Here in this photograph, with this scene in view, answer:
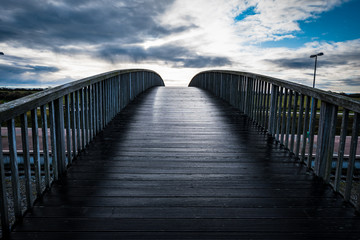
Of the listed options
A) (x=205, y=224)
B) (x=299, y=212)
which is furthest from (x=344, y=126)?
(x=205, y=224)

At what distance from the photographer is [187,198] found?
2.62 m

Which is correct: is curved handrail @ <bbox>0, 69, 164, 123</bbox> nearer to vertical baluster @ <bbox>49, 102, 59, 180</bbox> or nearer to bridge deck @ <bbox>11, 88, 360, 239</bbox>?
vertical baluster @ <bbox>49, 102, 59, 180</bbox>

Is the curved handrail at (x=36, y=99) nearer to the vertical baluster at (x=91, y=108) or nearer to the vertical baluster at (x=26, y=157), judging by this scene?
the vertical baluster at (x=26, y=157)

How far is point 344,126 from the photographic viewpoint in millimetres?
2748

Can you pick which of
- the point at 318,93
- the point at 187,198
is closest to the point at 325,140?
the point at 318,93

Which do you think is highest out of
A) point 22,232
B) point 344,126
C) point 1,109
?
point 1,109

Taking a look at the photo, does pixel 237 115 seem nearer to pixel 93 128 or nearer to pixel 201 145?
pixel 201 145

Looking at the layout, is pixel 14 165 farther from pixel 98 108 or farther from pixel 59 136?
pixel 98 108

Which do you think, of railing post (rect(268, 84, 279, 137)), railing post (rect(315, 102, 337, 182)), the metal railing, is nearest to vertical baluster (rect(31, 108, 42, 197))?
the metal railing

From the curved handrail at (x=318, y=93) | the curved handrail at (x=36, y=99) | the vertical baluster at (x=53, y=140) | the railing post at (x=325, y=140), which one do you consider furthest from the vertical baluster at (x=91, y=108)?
the railing post at (x=325, y=140)

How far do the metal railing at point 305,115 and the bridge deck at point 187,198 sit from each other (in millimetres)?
221

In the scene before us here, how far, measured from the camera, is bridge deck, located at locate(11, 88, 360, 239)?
2113 millimetres

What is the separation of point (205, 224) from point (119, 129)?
3.57 m

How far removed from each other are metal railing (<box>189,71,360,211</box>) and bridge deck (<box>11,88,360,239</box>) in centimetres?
22
